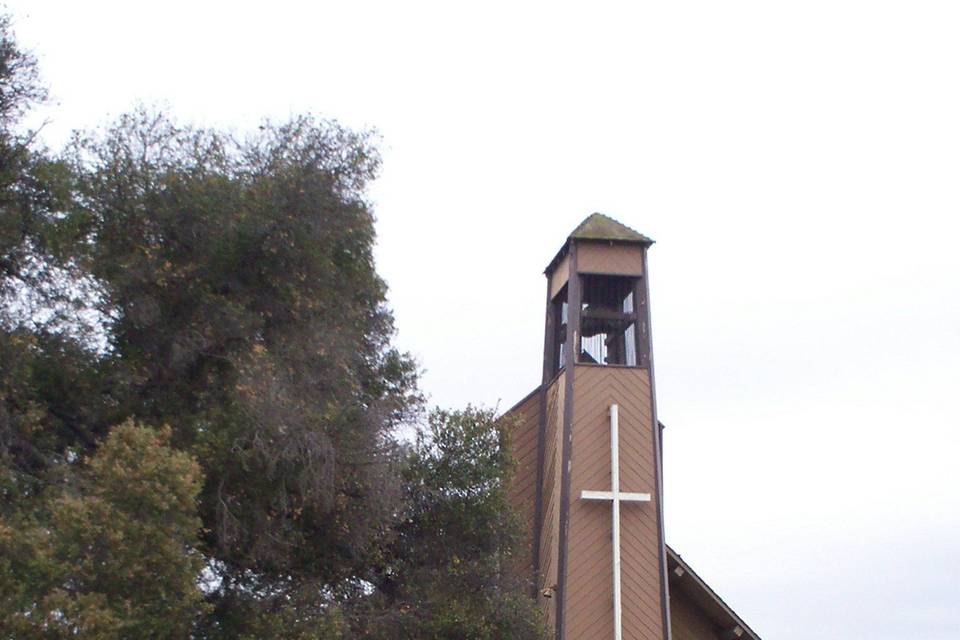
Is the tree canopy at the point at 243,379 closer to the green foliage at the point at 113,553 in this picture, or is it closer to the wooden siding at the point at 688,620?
the green foliage at the point at 113,553

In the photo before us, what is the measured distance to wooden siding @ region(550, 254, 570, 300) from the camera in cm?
2045

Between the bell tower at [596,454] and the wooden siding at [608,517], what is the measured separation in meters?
0.02

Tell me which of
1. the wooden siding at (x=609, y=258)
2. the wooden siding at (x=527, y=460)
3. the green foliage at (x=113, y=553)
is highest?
the wooden siding at (x=609, y=258)

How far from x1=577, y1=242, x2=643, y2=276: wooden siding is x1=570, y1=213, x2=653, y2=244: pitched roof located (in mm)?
155

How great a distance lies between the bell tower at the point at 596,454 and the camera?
18188 mm

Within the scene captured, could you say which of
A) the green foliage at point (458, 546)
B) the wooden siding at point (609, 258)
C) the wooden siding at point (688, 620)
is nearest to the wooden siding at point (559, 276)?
the wooden siding at point (609, 258)

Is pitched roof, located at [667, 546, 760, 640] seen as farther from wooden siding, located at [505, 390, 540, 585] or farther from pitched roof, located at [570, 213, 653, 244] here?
pitched roof, located at [570, 213, 653, 244]

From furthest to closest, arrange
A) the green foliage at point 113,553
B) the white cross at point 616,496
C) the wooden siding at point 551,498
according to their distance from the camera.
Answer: the wooden siding at point 551,498
the white cross at point 616,496
the green foliage at point 113,553

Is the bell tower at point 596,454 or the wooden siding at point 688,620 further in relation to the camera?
the wooden siding at point 688,620

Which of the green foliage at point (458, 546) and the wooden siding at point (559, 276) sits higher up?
the wooden siding at point (559, 276)

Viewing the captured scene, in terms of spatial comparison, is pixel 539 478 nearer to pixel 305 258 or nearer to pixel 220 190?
pixel 305 258

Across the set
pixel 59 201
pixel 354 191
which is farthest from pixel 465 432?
pixel 59 201

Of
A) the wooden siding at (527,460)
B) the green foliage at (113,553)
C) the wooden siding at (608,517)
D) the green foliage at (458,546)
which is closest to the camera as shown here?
the green foliage at (113,553)

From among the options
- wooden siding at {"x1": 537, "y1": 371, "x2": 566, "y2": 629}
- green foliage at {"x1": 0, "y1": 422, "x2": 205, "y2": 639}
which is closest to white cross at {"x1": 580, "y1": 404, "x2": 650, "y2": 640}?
wooden siding at {"x1": 537, "y1": 371, "x2": 566, "y2": 629}
